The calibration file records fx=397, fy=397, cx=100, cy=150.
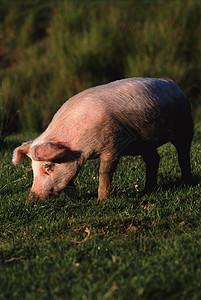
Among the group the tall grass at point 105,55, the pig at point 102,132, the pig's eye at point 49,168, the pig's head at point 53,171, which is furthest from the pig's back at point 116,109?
the tall grass at point 105,55

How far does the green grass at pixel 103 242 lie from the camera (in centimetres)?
241

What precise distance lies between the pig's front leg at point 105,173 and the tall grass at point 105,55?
699 centimetres

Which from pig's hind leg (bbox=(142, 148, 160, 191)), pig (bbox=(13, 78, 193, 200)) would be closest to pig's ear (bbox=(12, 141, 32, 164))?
pig (bbox=(13, 78, 193, 200))

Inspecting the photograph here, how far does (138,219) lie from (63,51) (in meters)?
10.2

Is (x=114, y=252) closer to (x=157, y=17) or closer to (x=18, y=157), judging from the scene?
(x=18, y=157)

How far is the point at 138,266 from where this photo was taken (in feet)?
8.78

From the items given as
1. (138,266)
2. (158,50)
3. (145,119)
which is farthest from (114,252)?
(158,50)

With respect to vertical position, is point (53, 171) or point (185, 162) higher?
point (53, 171)

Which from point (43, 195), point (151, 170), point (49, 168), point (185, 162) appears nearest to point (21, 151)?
point (49, 168)

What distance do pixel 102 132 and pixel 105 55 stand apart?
947cm

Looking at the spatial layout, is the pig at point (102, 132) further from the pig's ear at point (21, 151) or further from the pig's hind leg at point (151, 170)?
the pig's hind leg at point (151, 170)

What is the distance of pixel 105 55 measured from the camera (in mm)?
13000

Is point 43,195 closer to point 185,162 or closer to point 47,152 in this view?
point 47,152

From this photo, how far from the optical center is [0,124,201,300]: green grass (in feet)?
7.89
